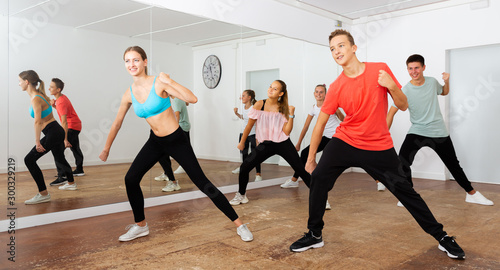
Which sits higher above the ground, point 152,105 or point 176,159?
point 152,105

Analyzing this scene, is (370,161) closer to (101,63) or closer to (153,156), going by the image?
(153,156)

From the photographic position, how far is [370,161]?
8.20 ft

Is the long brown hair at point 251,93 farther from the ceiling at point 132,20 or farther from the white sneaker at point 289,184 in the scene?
the white sneaker at point 289,184

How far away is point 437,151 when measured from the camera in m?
4.09

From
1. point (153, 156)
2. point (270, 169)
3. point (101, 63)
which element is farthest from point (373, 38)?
point (153, 156)

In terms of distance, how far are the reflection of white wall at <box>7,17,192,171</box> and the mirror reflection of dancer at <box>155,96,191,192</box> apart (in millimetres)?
387

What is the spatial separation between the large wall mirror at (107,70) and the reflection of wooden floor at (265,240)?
1.49 ft

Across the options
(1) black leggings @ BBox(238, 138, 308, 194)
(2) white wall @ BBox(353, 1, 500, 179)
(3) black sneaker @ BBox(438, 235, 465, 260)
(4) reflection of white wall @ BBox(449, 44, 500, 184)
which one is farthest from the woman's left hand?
(4) reflection of white wall @ BBox(449, 44, 500, 184)

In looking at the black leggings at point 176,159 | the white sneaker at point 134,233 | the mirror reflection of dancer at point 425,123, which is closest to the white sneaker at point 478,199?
the mirror reflection of dancer at point 425,123

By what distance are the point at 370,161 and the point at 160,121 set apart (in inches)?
59.2

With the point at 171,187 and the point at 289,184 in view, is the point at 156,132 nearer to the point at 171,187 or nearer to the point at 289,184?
the point at 171,187

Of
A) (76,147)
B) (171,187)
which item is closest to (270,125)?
(171,187)

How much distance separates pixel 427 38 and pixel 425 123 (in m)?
2.94

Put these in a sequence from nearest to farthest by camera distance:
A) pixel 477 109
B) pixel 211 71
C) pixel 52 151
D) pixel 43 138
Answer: pixel 43 138
pixel 52 151
pixel 211 71
pixel 477 109
